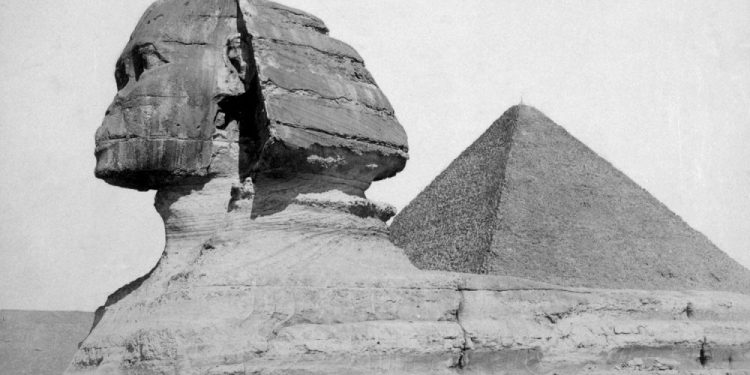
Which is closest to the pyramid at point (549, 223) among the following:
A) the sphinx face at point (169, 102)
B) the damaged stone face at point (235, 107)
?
the damaged stone face at point (235, 107)

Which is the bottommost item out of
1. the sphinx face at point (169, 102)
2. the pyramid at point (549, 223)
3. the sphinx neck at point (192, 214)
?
the sphinx neck at point (192, 214)

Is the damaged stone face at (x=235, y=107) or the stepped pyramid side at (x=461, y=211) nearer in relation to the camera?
the damaged stone face at (x=235, y=107)

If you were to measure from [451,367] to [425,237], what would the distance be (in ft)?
219

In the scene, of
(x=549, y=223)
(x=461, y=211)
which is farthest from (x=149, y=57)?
(x=461, y=211)

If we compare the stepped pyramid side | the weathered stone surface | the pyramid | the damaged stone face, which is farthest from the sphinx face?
the stepped pyramid side

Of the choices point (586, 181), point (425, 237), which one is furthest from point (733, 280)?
point (425, 237)

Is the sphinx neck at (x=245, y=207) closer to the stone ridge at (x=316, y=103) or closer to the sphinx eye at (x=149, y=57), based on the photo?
the stone ridge at (x=316, y=103)

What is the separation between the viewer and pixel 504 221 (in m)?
67.0

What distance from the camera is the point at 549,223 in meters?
68.8

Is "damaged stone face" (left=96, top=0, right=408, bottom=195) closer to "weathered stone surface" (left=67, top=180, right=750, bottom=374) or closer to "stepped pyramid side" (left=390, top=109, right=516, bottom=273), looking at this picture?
"weathered stone surface" (left=67, top=180, right=750, bottom=374)

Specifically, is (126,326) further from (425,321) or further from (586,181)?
(586,181)

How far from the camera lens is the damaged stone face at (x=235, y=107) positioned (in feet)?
14.5

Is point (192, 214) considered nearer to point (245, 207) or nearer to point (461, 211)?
point (245, 207)

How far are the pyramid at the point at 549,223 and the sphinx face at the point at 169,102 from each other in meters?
58.2
